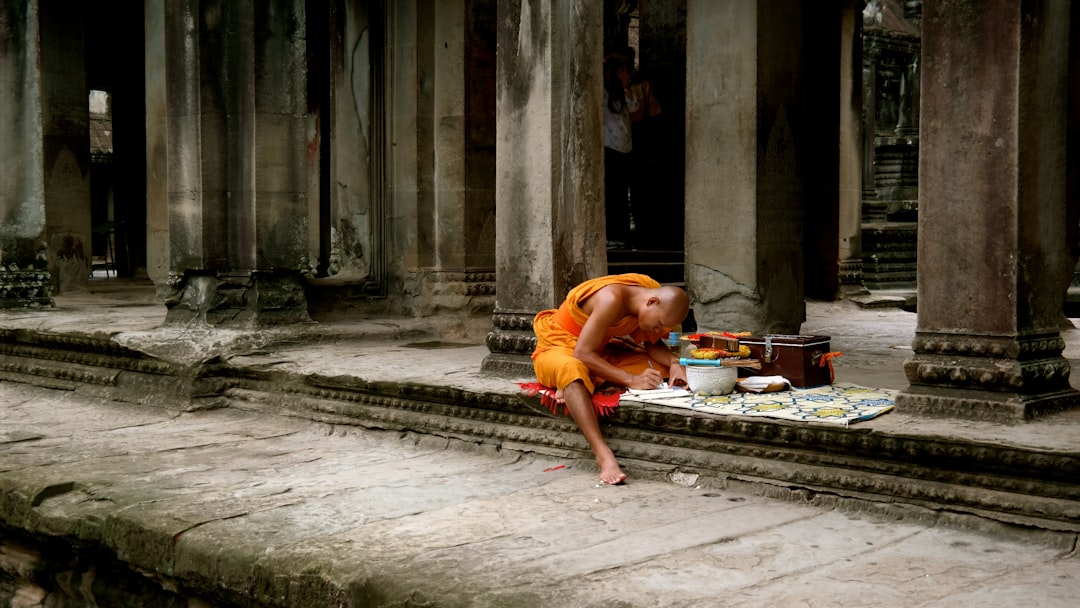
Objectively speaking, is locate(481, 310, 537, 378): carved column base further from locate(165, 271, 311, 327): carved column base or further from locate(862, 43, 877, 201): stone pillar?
locate(862, 43, 877, 201): stone pillar

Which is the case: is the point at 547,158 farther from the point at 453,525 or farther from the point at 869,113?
the point at 869,113

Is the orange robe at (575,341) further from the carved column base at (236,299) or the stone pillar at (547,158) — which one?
the carved column base at (236,299)

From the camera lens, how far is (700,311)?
6910 millimetres

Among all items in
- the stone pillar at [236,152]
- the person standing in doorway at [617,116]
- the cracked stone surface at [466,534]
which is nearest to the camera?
the cracked stone surface at [466,534]

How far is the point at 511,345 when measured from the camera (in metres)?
6.00

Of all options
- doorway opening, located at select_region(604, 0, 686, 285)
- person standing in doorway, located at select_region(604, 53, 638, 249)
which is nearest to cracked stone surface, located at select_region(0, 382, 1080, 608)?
person standing in doorway, located at select_region(604, 53, 638, 249)

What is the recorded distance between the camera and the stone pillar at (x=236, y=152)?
7480 millimetres

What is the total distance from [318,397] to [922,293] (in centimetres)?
340

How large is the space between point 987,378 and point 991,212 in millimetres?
638

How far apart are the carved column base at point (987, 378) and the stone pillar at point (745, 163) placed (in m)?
2.15

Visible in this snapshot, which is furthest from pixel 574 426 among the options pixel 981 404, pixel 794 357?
pixel 981 404

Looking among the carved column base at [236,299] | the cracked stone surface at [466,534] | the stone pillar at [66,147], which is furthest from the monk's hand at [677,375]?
the stone pillar at [66,147]

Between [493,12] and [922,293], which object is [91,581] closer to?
[922,293]

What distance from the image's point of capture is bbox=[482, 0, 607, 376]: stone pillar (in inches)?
230
